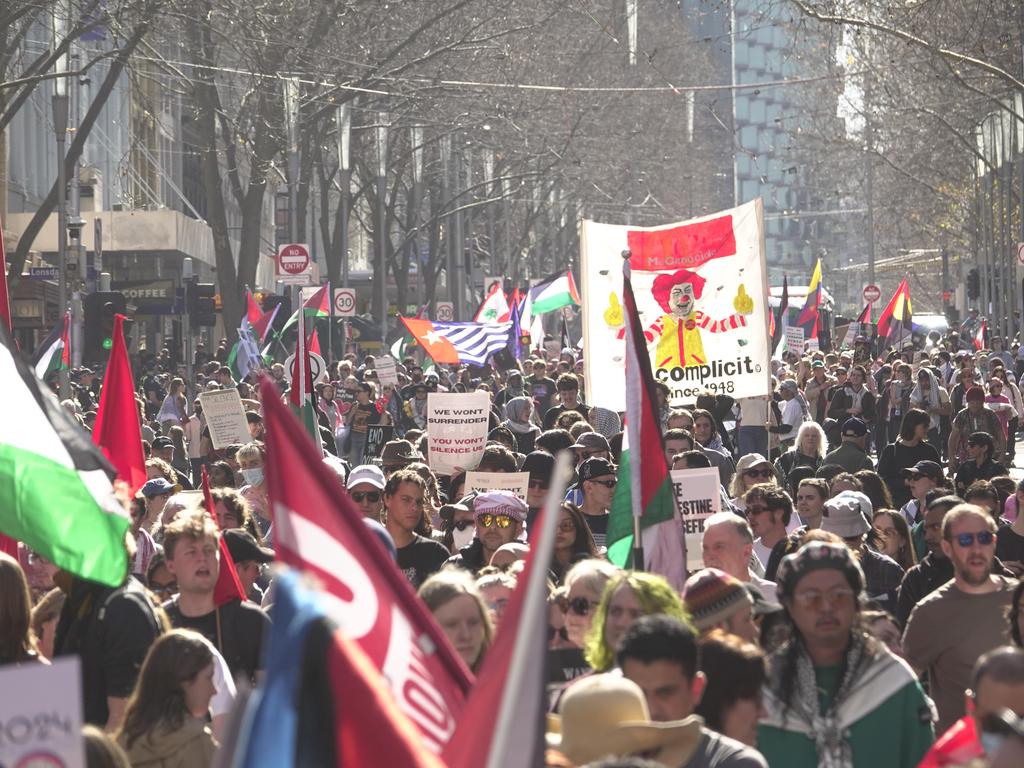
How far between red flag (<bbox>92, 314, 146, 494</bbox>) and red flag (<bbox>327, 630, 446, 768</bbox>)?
6.49m

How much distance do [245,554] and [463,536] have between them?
259 cm

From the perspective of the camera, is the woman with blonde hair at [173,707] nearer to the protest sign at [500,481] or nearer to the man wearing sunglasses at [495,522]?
the man wearing sunglasses at [495,522]

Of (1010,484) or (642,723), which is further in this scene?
(1010,484)

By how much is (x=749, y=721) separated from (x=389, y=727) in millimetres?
2204

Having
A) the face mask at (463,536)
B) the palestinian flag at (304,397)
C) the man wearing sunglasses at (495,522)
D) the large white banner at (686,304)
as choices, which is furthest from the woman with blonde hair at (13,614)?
the palestinian flag at (304,397)

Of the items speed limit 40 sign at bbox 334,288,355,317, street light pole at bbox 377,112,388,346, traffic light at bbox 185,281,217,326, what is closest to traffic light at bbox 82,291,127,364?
traffic light at bbox 185,281,217,326

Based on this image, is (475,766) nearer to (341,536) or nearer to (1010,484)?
(341,536)

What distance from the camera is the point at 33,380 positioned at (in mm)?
6555

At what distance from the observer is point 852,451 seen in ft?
46.4

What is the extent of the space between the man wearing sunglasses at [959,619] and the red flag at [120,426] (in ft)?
12.6

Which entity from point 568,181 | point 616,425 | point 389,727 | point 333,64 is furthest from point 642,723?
point 568,181

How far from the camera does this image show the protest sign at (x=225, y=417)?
639 inches

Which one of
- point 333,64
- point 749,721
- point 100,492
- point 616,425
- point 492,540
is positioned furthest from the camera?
point 333,64

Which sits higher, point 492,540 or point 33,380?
point 33,380
